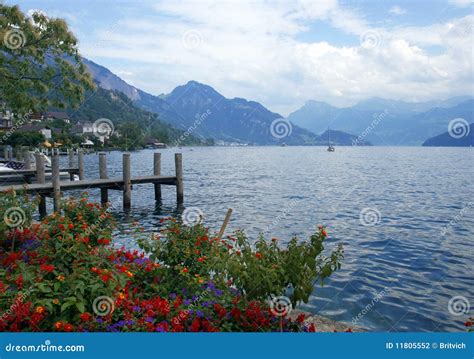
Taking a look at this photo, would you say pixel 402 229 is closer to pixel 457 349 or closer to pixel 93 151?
pixel 457 349

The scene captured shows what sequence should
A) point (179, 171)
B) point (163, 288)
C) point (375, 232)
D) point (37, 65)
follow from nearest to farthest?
point (163, 288), point (37, 65), point (375, 232), point (179, 171)

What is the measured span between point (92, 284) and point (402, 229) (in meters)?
20.7

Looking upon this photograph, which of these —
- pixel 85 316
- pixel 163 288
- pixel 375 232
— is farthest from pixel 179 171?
pixel 85 316

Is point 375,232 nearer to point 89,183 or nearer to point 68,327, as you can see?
point 89,183

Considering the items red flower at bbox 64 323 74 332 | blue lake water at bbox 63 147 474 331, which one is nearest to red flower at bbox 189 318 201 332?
red flower at bbox 64 323 74 332

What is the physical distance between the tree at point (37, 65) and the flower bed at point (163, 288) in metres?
9.53

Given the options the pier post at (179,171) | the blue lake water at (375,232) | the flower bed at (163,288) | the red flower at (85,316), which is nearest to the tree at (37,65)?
the blue lake water at (375,232)

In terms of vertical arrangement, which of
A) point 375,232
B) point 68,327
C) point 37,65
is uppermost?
point 37,65

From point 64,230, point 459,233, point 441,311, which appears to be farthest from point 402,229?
point 64,230

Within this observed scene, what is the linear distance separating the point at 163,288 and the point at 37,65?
13.0m

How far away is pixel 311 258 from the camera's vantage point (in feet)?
21.2

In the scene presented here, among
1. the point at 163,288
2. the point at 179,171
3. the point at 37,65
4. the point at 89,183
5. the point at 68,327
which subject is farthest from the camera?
the point at 179,171

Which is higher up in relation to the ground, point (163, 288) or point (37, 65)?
point (37, 65)

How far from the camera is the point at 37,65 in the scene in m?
16.6
